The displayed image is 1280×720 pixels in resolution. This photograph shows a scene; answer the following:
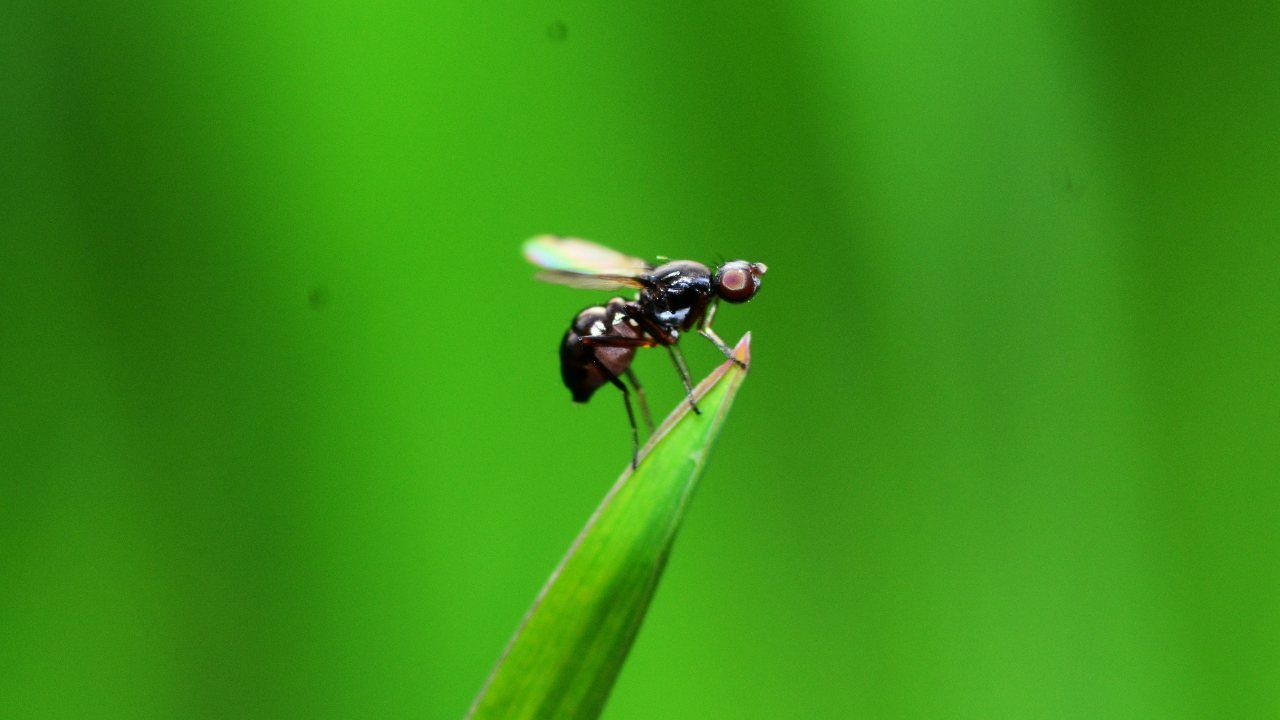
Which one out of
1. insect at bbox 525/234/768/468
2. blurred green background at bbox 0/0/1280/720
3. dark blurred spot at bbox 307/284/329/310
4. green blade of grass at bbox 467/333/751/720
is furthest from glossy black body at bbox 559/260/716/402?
green blade of grass at bbox 467/333/751/720

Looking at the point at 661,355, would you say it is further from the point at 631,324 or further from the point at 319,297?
the point at 319,297

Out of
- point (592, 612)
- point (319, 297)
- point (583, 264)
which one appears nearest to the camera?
point (592, 612)

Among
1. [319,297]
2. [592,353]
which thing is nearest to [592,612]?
[592,353]

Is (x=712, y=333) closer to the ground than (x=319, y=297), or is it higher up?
closer to the ground

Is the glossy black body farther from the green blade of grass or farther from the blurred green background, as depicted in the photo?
the green blade of grass

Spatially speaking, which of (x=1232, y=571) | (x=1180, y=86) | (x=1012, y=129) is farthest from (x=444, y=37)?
(x=1232, y=571)

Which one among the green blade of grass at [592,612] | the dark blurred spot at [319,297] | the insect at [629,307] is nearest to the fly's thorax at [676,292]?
the insect at [629,307]
